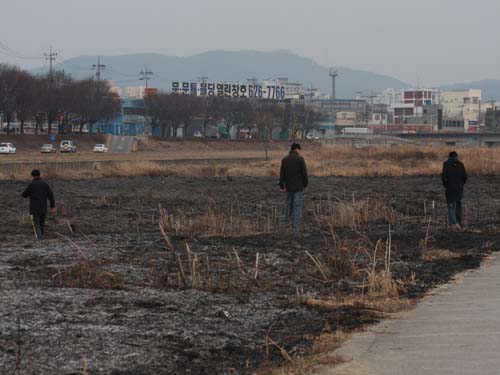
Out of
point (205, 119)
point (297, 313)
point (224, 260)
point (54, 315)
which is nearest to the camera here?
point (54, 315)

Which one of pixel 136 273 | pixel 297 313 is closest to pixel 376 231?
pixel 136 273

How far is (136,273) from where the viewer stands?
1302 centimetres

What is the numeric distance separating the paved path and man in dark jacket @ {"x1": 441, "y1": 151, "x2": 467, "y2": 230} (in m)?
8.05

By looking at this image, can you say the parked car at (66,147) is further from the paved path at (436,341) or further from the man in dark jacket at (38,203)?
the paved path at (436,341)

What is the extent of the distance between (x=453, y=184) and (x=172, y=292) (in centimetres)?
1020

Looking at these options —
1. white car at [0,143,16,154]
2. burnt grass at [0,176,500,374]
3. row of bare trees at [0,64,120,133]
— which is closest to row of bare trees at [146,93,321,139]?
row of bare trees at [0,64,120,133]

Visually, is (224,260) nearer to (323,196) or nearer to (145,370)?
(145,370)

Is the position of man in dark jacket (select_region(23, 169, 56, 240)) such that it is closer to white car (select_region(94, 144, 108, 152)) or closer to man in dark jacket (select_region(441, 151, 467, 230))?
man in dark jacket (select_region(441, 151, 467, 230))

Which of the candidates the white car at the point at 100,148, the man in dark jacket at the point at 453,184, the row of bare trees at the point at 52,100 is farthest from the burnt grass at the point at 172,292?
the row of bare trees at the point at 52,100

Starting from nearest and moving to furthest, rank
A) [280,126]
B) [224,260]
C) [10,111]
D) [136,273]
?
[136,273]
[224,260]
[10,111]
[280,126]

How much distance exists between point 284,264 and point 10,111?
8411cm

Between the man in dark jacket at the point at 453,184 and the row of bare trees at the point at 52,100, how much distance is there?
78.9 metres

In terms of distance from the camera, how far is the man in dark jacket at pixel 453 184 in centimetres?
1989

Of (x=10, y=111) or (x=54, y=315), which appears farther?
(x=10, y=111)
